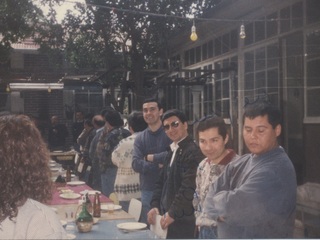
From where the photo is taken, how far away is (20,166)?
1.25 m

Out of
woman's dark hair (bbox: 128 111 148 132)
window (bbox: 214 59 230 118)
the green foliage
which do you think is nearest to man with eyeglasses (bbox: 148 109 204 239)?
woman's dark hair (bbox: 128 111 148 132)

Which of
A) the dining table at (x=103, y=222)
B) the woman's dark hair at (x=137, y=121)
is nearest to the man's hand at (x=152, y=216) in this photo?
the dining table at (x=103, y=222)

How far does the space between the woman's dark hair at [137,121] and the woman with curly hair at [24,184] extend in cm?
240

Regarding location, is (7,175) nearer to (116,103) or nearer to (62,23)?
(62,23)

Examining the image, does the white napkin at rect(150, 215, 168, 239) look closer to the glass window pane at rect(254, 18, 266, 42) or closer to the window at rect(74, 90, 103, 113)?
the window at rect(74, 90, 103, 113)

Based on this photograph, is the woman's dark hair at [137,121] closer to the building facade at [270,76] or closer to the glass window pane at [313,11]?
the building facade at [270,76]

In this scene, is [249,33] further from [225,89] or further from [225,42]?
[225,89]

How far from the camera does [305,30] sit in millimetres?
4398

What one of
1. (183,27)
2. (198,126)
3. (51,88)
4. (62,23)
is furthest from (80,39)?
(198,126)

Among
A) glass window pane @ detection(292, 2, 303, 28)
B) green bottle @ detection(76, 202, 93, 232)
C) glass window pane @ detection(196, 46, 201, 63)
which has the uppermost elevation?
glass window pane @ detection(292, 2, 303, 28)

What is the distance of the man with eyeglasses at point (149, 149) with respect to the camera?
328cm

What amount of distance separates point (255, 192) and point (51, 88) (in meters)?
2.22

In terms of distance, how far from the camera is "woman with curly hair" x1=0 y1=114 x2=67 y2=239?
1200 mm

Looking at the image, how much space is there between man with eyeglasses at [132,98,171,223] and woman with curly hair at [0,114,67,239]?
1.97 metres
